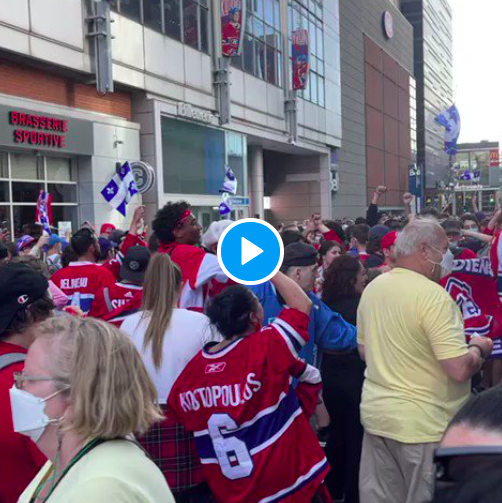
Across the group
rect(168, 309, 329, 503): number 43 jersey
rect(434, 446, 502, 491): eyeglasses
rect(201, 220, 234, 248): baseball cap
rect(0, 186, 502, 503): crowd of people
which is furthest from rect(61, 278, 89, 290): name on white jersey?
rect(434, 446, 502, 491): eyeglasses

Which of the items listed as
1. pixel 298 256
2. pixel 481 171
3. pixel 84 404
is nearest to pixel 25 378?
pixel 84 404

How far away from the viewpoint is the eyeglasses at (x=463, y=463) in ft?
2.87

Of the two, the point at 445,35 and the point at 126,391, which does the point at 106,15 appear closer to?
the point at 126,391

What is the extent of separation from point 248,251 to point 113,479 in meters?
1.18

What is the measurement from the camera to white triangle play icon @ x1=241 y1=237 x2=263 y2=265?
2602 mm

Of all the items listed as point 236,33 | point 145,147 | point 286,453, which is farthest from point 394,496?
point 236,33

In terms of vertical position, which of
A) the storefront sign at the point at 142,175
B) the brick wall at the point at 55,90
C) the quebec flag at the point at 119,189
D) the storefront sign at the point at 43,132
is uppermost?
the brick wall at the point at 55,90

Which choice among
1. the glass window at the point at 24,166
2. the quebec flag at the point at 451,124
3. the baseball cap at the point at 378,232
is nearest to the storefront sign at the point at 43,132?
the glass window at the point at 24,166

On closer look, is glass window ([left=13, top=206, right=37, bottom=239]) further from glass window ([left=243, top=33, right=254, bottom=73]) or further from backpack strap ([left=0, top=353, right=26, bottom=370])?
backpack strap ([left=0, top=353, right=26, bottom=370])

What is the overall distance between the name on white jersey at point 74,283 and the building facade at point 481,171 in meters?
76.1

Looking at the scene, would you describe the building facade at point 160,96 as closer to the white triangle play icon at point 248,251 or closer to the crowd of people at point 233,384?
the crowd of people at point 233,384

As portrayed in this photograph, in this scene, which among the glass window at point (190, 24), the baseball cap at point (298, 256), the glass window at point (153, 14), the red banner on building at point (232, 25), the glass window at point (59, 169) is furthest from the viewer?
the red banner on building at point (232, 25)

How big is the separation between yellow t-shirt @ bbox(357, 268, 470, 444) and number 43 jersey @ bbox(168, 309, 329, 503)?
1.53 feet

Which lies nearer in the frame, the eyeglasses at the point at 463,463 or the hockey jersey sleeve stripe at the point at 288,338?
the eyeglasses at the point at 463,463
